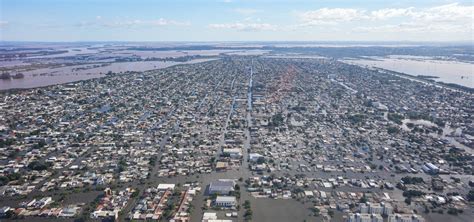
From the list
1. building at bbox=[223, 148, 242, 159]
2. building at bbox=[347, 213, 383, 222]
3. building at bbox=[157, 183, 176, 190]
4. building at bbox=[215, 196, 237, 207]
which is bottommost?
building at bbox=[157, 183, 176, 190]

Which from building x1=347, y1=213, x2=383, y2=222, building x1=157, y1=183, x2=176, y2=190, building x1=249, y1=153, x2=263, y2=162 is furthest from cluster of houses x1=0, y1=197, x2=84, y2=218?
building x1=347, y1=213, x2=383, y2=222

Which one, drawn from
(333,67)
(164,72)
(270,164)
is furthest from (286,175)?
(333,67)

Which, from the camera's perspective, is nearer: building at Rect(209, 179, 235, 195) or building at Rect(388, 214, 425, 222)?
building at Rect(388, 214, 425, 222)

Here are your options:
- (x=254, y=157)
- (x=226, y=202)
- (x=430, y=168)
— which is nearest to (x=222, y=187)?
(x=226, y=202)

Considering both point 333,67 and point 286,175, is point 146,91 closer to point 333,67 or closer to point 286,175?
point 286,175

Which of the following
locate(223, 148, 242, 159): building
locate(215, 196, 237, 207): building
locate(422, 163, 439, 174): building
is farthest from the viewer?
locate(223, 148, 242, 159): building

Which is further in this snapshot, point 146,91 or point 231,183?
point 146,91

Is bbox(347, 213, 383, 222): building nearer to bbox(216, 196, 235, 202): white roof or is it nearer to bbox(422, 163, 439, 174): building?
bbox(216, 196, 235, 202): white roof

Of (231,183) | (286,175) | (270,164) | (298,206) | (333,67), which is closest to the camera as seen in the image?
(298,206)
